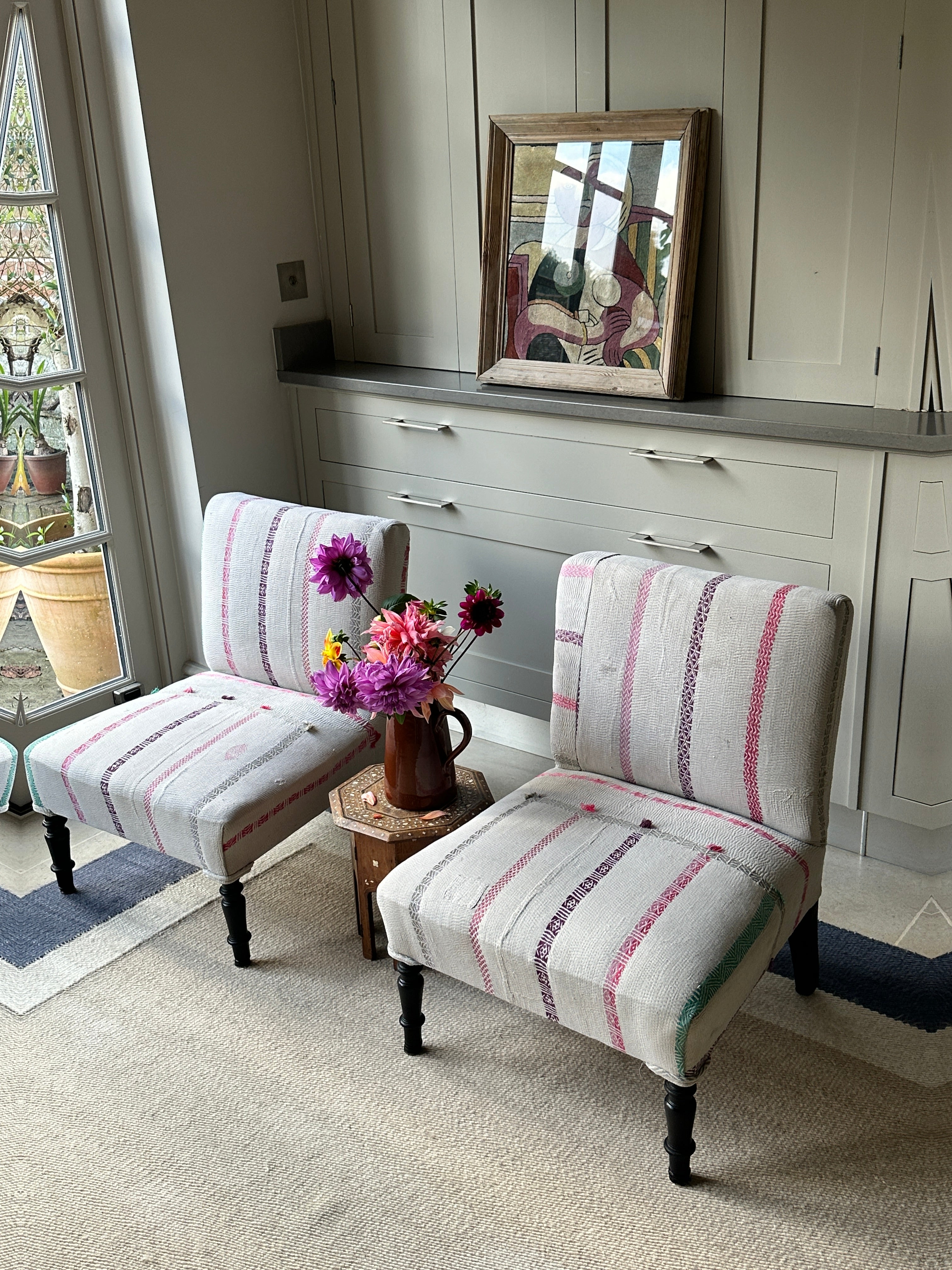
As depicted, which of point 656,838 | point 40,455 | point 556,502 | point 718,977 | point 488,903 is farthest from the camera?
point 40,455

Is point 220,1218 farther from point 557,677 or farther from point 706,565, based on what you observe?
point 706,565

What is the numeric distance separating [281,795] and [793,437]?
4.00ft

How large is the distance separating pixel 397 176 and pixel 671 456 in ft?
3.64

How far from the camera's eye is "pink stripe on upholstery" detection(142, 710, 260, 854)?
2141 millimetres

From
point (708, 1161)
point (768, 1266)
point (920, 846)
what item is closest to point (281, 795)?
point (708, 1161)

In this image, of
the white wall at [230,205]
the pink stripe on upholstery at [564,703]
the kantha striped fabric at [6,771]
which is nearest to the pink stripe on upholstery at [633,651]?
the pink stripe on upholstery at [564,703]

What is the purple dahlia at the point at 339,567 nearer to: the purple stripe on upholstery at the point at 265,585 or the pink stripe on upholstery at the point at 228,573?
the purple stripe on upholstery at the point at 265,585

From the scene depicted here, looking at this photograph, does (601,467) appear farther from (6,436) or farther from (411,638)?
(6,436)

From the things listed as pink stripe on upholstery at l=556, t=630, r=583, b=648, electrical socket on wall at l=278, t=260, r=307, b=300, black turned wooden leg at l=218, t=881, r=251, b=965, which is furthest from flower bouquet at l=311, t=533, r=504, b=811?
electrical socket on wall at l=278, t=260, r=307, b=300

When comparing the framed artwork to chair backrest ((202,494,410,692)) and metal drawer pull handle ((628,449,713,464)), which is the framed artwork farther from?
chair backrest ((202,494,410,692))

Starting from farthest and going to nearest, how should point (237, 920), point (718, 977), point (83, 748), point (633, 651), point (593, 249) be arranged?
point (593, 249)
point (83, 748)
point (237, 920)
point (633, 651)
point (718, 977)

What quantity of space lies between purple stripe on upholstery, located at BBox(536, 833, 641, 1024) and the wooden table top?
336 millimetres

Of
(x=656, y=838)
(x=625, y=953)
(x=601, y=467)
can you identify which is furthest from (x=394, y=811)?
(x=601, y=467)

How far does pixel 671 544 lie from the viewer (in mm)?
2459
